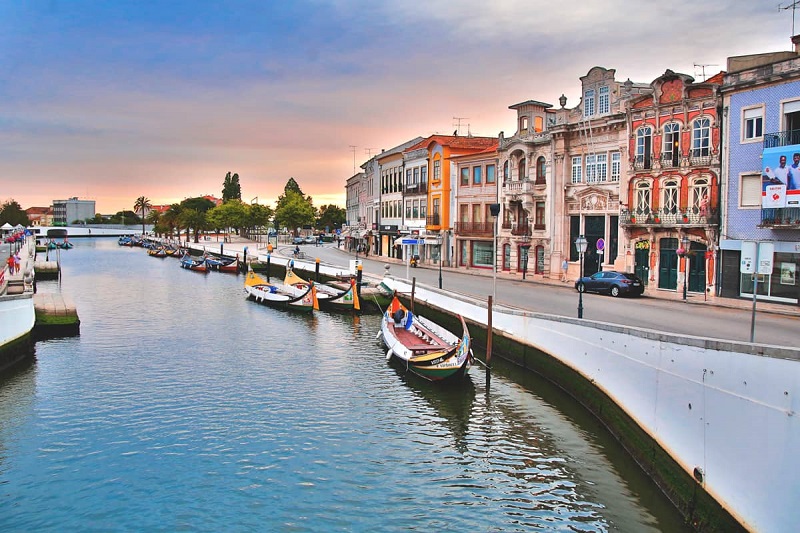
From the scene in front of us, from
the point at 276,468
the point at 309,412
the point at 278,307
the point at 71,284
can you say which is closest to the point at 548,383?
the point at 309,412

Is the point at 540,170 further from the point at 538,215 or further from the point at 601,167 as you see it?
the point at 601,167

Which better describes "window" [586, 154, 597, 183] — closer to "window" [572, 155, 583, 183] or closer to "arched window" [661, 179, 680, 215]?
"window" [572, 155, 583, 183]

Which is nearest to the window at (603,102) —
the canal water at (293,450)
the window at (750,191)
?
the window at (750,191)

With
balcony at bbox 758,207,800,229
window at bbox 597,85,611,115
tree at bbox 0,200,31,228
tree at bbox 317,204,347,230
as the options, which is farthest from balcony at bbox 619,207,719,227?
tree at bbox 0,200,31,228

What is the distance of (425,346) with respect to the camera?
2709 cm

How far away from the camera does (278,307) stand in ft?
151

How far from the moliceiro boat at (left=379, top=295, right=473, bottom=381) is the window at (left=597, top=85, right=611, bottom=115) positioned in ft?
65.1

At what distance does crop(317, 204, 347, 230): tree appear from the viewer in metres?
170

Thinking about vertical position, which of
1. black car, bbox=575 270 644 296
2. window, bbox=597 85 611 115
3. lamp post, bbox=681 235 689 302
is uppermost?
window, bbox=597 85 611 115

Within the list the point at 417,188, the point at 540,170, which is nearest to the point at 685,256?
the point at 540,170

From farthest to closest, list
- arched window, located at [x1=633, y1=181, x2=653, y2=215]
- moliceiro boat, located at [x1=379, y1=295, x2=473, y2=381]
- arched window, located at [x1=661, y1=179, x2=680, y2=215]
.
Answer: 1. arched window, located at [x1=633, y1=181, x2=653, y2=215]
2. arched window, located at [x1=661, y1=179, x2=680, y2=215]
3. moliceiro boat, located at [x1=379, y1=295, x2=473, y2=381]

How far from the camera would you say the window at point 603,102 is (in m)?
42.7

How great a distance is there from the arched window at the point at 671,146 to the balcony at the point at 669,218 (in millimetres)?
2926

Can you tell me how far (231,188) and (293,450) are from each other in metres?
162
